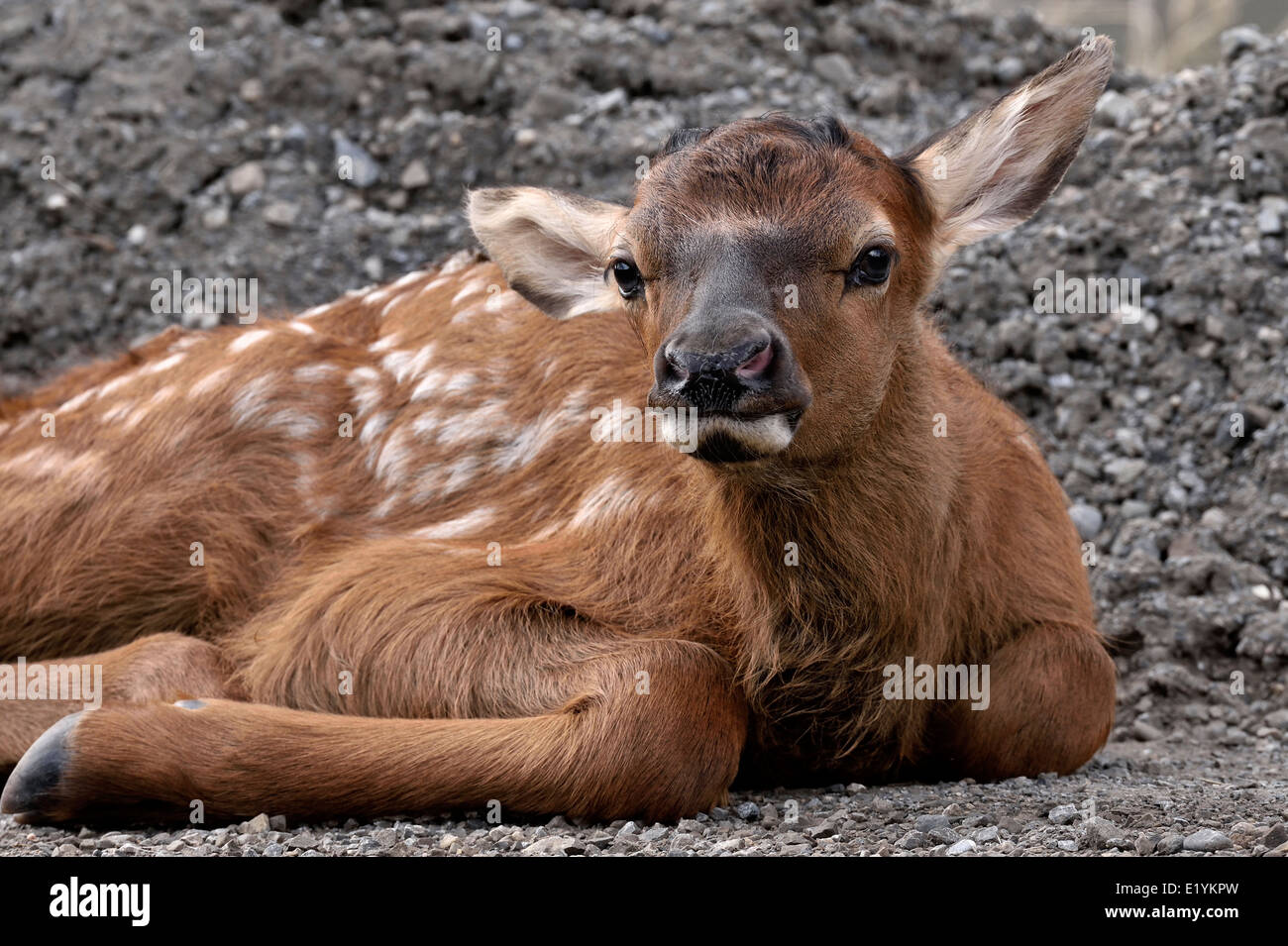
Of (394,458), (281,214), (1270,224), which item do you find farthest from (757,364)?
(281,214)

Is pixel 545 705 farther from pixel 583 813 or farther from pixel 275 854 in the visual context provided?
pixel 275 854

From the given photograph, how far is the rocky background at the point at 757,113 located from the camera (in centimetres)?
783

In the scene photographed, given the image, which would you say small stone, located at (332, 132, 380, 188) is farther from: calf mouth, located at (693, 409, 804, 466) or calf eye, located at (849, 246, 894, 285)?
calf mouth, located at (693, 409, 804, 466)

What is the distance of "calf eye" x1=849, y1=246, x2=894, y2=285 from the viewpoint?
17.2 feet

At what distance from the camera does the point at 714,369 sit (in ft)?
15.1

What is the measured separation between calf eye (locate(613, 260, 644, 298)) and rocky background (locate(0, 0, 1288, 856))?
2.49m

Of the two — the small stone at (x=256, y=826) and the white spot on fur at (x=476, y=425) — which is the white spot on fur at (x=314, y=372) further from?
the small stone at (x=256, y=826)

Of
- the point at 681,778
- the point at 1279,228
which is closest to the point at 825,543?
the point at 681,778

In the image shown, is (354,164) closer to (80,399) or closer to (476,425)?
(80,399)

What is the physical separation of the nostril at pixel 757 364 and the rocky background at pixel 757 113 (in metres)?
2.45

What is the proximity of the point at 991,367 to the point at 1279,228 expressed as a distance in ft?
5.26

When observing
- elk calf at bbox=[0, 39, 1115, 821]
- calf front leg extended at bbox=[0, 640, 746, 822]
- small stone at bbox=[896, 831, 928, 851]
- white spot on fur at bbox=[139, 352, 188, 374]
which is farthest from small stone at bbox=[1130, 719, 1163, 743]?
white spot on fur at bbox=[139, 352, 188, 374]

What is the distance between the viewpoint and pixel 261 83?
1080 cm

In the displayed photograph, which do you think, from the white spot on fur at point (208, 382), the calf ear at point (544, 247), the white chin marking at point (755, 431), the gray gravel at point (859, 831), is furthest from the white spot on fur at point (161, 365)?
the white chin marking at point (755, 431)
